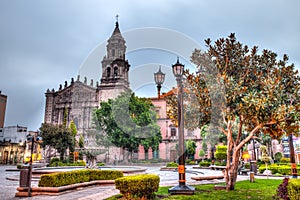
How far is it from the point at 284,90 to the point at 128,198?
634 cm

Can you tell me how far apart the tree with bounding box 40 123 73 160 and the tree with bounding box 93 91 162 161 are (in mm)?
4205

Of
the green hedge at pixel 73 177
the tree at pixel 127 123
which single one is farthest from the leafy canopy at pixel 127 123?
the green hedge at pixel 73 177

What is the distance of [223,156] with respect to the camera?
27266mm

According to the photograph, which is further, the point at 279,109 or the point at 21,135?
the point at 21,135

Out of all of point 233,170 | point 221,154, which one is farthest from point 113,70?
→ point 233,170

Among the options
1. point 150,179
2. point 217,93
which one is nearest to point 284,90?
point 217,93

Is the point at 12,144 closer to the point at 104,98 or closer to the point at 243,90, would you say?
the point at 104,98

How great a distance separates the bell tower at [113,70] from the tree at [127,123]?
9569 mm

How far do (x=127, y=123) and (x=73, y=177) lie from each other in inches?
924

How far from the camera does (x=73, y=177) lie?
10586 mm

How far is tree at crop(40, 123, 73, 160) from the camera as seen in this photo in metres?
31.4

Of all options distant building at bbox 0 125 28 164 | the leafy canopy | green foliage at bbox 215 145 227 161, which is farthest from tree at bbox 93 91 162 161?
distant building at bbox 0 125 28 164

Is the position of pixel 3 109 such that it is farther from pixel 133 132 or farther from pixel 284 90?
pixel 284 90

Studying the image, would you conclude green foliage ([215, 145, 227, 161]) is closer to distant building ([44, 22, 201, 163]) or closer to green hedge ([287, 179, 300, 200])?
distant building ([44, 22, 201, 163])
